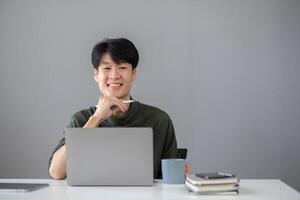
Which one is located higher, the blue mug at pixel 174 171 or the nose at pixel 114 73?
the nose at pixel 114 73

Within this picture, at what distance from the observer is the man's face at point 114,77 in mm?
2336

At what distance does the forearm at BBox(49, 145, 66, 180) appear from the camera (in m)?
1.88

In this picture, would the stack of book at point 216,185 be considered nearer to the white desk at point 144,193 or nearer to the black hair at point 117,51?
the white desk at point 144,193

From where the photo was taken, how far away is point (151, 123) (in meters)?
2.32

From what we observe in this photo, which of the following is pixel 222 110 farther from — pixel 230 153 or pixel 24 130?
pixel 24 130

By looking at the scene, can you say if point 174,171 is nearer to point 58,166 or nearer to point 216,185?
point 216,185

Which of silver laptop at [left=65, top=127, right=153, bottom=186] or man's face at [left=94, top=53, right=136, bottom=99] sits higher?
man's face at [left=94, top=53, right=136, bottom=99]

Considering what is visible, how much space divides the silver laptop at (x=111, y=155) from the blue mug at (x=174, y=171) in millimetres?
117

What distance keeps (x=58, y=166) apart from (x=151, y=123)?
62 cm

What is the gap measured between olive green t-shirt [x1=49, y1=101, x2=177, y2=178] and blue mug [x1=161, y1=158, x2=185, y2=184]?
0.52 m

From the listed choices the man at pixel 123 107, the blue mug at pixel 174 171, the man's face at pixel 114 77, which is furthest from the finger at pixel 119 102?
the blue mug at pixel 174 171

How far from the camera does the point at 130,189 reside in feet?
5.09

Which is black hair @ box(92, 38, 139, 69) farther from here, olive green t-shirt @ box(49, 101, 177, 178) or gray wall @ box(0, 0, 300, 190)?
gray wall @ box(0, 0, 300, 190)

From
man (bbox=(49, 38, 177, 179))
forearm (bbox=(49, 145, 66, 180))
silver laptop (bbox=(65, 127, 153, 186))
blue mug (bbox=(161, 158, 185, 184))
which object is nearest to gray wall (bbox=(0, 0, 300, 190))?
man (bbox=(49, 38, 177, 179))
